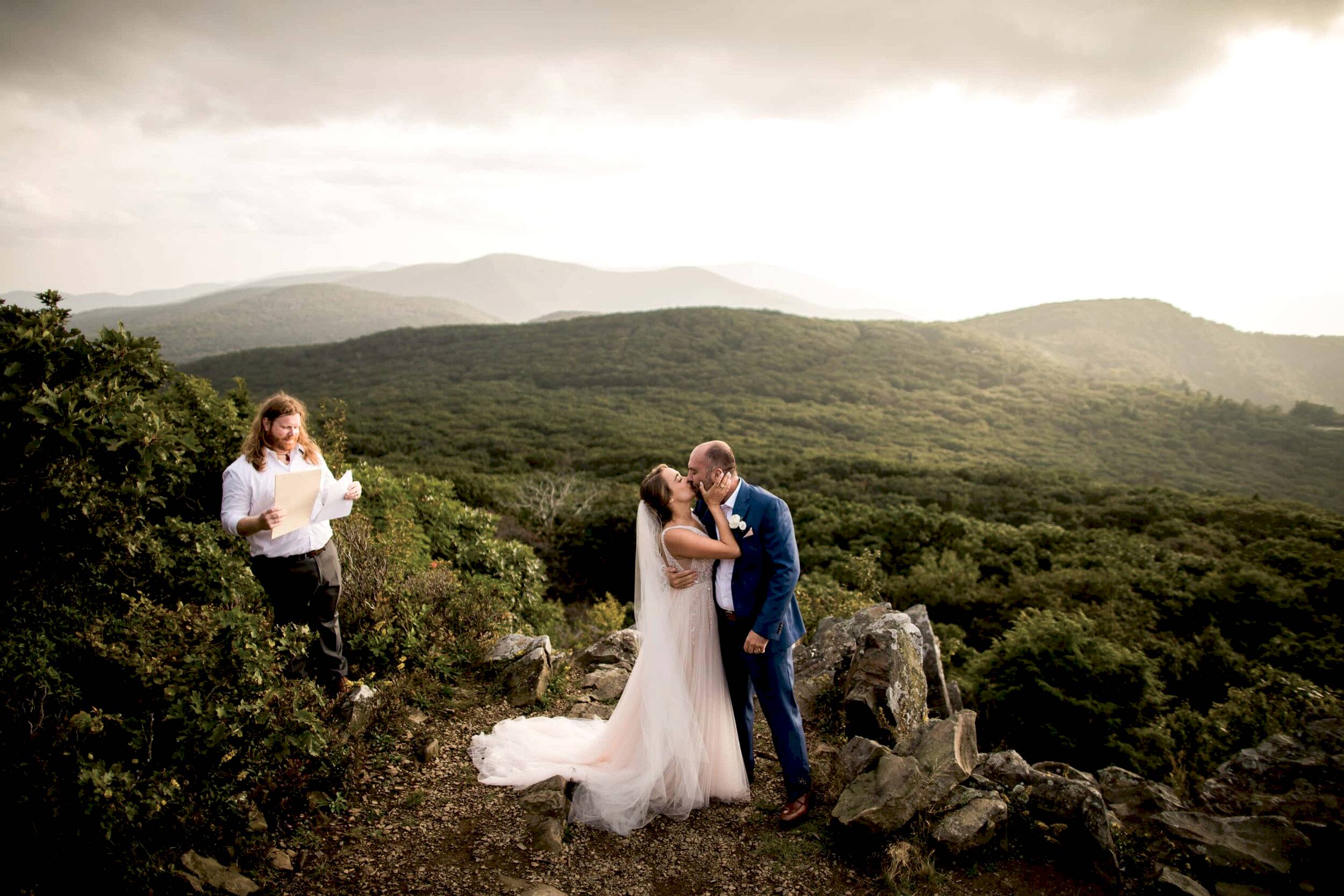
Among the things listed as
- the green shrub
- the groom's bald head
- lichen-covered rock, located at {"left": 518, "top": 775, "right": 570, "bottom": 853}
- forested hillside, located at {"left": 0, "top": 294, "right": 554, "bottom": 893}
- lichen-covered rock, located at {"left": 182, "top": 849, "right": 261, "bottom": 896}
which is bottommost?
the green shrub

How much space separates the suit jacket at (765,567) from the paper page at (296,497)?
2.53 metres

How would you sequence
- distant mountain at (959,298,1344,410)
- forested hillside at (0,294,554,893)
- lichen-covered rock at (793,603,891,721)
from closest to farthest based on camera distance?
forested hillside at (0,294,554,893) < lichen-covered rock at (793,603,891,721) < distant mountain at (959,298,1344,410)

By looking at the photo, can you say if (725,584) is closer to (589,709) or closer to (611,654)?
(589,709)

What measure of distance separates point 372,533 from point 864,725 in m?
5.82

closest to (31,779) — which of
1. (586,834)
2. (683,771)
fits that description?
(586,834)

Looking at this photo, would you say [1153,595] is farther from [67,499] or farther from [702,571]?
[67,499]

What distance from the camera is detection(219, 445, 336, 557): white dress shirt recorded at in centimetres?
412

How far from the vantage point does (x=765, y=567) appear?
4.15 m

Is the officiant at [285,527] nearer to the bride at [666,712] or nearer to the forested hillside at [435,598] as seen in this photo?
the forested hillside at [435,598]

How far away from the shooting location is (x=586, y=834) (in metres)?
3.96

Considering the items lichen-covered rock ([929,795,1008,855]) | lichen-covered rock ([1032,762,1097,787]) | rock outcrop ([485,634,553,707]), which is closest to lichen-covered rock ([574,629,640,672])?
rock outcrop ([485,634,553,707])

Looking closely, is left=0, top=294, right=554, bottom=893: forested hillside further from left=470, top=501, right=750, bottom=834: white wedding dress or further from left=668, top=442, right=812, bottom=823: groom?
left=668, top=442, right=812, bottom=823: groom

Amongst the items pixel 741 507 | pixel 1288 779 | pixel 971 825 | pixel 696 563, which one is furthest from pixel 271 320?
pixel 1288 779

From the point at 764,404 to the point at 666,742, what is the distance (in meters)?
60.4
